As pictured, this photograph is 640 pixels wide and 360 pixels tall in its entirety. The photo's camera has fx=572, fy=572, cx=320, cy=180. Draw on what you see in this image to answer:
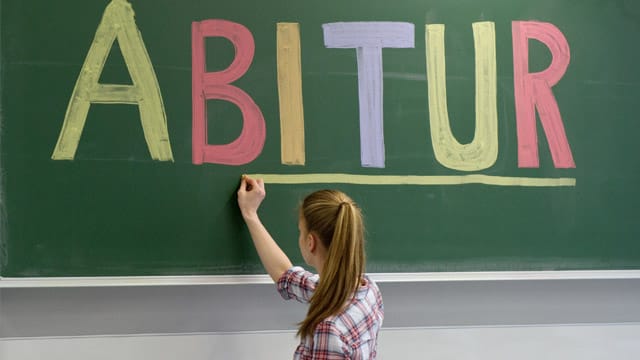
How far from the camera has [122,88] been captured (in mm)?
1744

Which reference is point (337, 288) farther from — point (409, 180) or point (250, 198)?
point (409, 180)

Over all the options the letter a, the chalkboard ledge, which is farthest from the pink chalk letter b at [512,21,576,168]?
the letter a

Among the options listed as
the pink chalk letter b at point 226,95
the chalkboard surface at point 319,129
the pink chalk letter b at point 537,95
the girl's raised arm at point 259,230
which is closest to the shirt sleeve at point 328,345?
the girl's raised arm at point 259,230

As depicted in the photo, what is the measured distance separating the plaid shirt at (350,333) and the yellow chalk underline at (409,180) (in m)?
0.42

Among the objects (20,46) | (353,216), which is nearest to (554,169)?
(353,216)

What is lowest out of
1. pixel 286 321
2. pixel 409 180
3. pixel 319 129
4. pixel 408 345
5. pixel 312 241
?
pixel 408 345

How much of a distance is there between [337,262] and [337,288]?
2.5 inches

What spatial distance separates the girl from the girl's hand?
27cm

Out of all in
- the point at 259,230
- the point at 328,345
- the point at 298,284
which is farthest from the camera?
the point at 259,230

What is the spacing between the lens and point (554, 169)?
1944mm

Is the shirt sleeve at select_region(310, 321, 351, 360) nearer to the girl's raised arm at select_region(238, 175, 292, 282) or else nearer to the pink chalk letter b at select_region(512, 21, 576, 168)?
the girl's raised arm at select_region(238, 175, 292, 282)

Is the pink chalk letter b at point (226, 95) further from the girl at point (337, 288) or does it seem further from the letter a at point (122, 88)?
the girl at point (337, 288)

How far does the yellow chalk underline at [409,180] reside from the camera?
1.82m

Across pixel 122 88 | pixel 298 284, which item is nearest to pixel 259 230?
pixel 298 284
